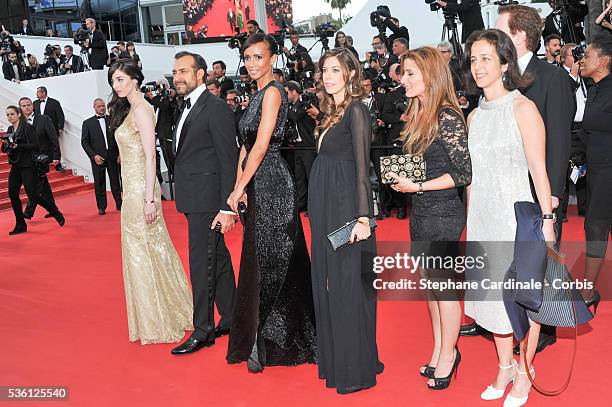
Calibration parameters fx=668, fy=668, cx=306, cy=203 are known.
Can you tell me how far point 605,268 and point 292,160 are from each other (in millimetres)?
4497

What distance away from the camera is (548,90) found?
3318mm

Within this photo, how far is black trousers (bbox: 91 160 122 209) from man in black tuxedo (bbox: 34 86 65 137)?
367cm

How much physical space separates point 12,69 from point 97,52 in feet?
9.41

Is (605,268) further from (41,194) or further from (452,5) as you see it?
(41,194)

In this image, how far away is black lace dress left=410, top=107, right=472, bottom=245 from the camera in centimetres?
302

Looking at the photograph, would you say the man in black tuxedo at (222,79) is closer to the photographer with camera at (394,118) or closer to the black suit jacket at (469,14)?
the photographer with camera at (394,118)

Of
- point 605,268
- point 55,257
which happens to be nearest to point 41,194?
point 55,257

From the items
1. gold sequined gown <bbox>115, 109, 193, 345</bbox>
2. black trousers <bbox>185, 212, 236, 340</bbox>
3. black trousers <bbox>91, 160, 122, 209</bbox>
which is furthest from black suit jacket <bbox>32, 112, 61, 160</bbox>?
black trousers <bbox>185, 212, 236, 340</bbox>

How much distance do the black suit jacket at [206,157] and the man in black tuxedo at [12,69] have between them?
45.0 feet

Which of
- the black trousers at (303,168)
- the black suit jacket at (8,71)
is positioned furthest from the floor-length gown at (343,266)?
the black suit jacket at (8,71)

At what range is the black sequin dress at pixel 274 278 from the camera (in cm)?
371

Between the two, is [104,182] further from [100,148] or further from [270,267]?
[270,267]

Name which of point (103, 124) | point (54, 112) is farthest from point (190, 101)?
point (54, 112)

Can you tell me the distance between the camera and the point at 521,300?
2.90 metres
